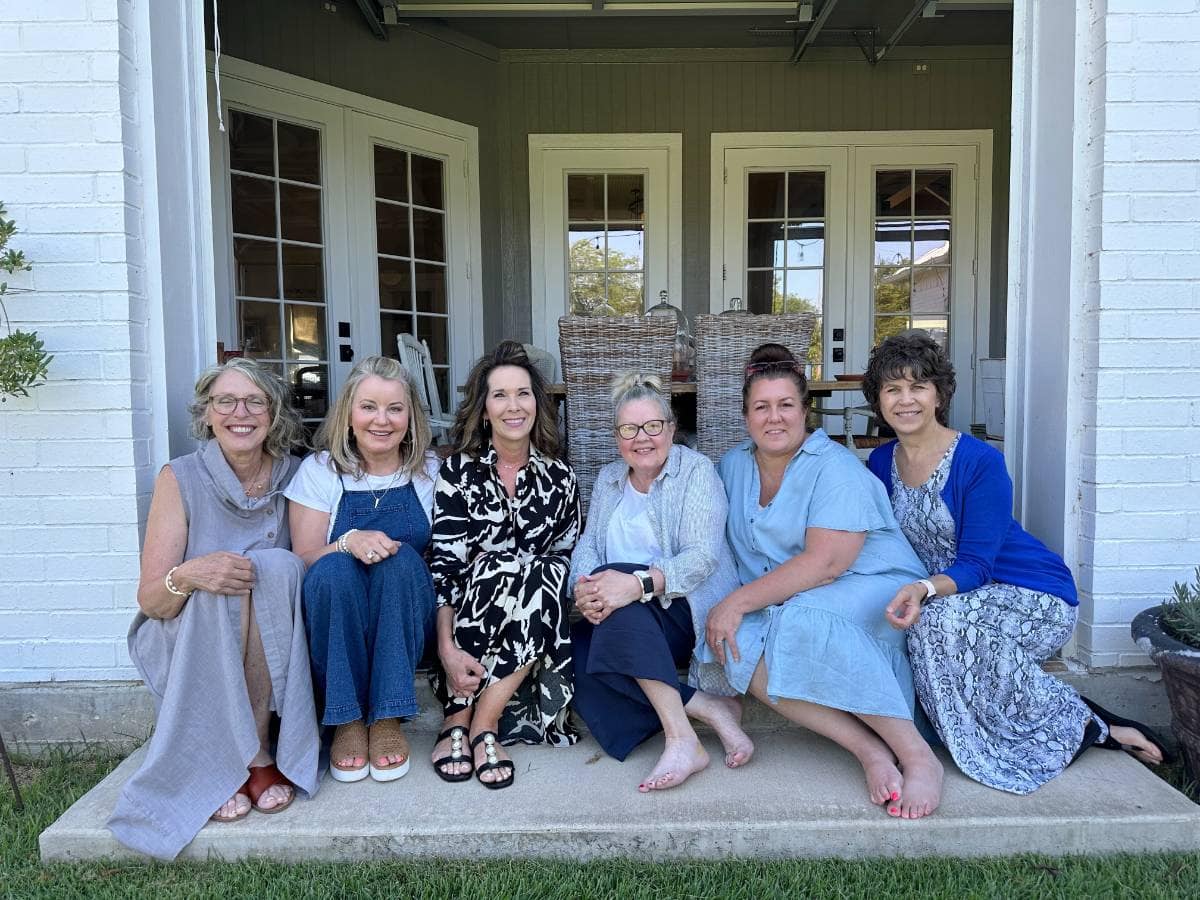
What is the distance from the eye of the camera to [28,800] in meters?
1.98

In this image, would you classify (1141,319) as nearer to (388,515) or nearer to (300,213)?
(388,515)

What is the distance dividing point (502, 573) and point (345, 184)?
3.62 m

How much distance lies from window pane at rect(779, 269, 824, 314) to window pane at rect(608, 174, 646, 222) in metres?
1.13

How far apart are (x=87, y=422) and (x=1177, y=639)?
2744 mm

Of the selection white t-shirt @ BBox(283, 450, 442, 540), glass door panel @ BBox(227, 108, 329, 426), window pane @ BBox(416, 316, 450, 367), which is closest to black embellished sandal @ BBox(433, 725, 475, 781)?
white t-shirt @ BBox(283, 450, 442, 540)

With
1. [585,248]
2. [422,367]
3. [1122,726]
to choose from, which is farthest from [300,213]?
[1122,726]

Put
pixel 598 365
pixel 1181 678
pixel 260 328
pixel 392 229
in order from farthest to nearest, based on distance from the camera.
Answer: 1. pixel 392 229
2. pixel 260 328
3. pixel 598 365
4. pixel 1181 678

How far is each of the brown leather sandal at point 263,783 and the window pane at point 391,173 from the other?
156 inches

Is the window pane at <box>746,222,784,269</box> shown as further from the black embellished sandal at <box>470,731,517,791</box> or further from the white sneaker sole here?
the white sneaker sole

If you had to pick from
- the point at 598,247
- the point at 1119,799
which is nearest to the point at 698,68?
the point at 598,247

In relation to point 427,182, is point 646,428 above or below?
below

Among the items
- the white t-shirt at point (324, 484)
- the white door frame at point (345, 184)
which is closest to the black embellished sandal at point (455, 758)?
the white t-shirt at point (324, 484)

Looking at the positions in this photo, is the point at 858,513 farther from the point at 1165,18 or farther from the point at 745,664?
the point at 1165,18

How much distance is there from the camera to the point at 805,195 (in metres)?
5.66
